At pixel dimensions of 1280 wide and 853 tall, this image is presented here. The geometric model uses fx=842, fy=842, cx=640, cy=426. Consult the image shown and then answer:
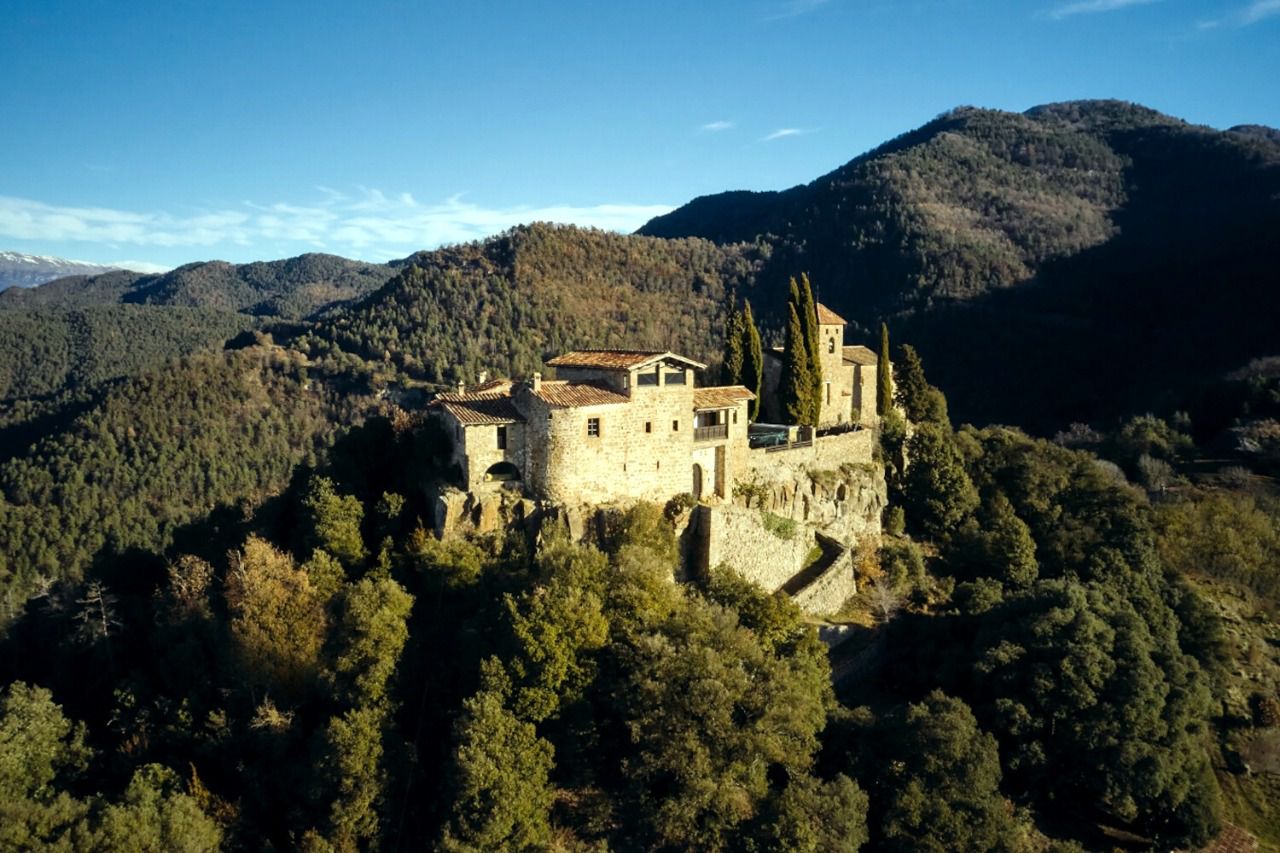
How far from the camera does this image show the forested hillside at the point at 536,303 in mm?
115188

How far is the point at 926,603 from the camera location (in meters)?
35.0

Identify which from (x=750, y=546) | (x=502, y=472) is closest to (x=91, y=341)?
(x=502, y=472)

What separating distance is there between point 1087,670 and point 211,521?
36.8 metres

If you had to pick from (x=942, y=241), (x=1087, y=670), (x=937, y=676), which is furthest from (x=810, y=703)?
(x=942, y=241)

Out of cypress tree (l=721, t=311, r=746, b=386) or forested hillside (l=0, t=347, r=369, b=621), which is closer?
cypress tree (l=721, t=311, r=746, b=386)

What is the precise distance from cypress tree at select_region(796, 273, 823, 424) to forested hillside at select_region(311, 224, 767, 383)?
6817 centimetres

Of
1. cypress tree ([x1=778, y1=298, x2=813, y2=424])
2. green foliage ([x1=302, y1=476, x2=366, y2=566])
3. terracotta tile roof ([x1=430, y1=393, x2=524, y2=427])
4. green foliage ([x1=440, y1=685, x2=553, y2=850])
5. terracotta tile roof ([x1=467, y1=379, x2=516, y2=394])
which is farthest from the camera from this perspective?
cypress tree ([x1=778, y1=298, x2=813, y2=424])

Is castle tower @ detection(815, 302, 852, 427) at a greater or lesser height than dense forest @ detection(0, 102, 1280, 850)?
greater

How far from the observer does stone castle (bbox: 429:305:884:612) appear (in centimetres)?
2845

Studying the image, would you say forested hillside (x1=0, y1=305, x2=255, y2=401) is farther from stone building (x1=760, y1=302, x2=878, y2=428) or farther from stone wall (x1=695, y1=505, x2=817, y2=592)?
stone wall (x1=695, y1=505, x2=817, y2=592)

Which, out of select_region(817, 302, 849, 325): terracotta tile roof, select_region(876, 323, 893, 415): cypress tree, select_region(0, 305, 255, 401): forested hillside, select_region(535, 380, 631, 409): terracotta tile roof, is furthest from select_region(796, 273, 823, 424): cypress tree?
select_region(0, 305, 255, 401): forested hillside

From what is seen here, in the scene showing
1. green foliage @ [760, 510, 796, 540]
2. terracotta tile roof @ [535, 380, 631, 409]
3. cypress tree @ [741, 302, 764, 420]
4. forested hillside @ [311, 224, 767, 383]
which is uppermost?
forested hillside @ [311, 224, 767, 383]

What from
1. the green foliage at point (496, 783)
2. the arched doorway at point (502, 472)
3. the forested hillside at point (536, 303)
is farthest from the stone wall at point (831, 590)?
the forested hillside at point (536, 303)

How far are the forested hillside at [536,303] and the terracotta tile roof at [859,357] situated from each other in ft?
209
